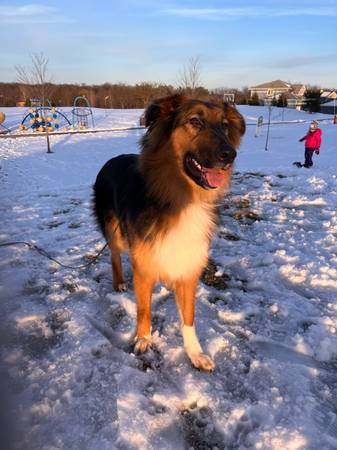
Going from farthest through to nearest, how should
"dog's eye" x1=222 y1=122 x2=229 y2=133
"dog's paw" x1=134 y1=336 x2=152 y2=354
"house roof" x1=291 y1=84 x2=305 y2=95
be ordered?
"house roof" x1=291 y1=84 x2=305 y2=95, "dog's eye" x1=222 y1=122 x2=229 y2=133, "dog's paw" x1=134 y1=336 x2=152 y2=354

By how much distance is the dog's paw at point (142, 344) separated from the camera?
→ 307cm

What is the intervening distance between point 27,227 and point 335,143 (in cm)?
2153

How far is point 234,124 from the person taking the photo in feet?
11.4

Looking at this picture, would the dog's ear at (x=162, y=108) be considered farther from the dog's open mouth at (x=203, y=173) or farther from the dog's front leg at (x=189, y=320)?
the dog's front leg at (x=189, y=320)

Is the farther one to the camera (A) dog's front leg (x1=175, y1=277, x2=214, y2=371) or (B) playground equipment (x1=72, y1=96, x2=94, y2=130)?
(B) playground equipment (x1=72, y1=96, x2=94, y2=130)

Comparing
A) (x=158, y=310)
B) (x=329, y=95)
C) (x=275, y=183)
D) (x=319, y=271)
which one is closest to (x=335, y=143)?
(x=275, y=183)

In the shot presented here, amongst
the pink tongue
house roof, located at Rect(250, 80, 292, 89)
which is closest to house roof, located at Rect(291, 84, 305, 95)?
house roof, located at Rect(250, 80, 292, 89)

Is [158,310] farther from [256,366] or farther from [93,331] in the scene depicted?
[256,366]

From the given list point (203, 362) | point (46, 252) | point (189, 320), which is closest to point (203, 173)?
point (189, 320)

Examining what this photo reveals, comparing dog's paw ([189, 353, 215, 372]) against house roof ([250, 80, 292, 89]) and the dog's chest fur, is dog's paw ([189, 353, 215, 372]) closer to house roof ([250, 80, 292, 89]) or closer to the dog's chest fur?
the dog's chest fur

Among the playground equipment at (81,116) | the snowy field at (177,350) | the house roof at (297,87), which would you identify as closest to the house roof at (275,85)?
the house roof at (297,87)

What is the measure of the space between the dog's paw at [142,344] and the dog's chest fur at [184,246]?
581mm

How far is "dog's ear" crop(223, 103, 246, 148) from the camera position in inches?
135

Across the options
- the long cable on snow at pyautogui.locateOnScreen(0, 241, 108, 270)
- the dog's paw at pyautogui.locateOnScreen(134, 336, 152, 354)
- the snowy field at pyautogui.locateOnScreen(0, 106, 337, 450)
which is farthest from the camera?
the long cable on snow at pyautogui.locateOnScreen(0, 241, 108, 270)
